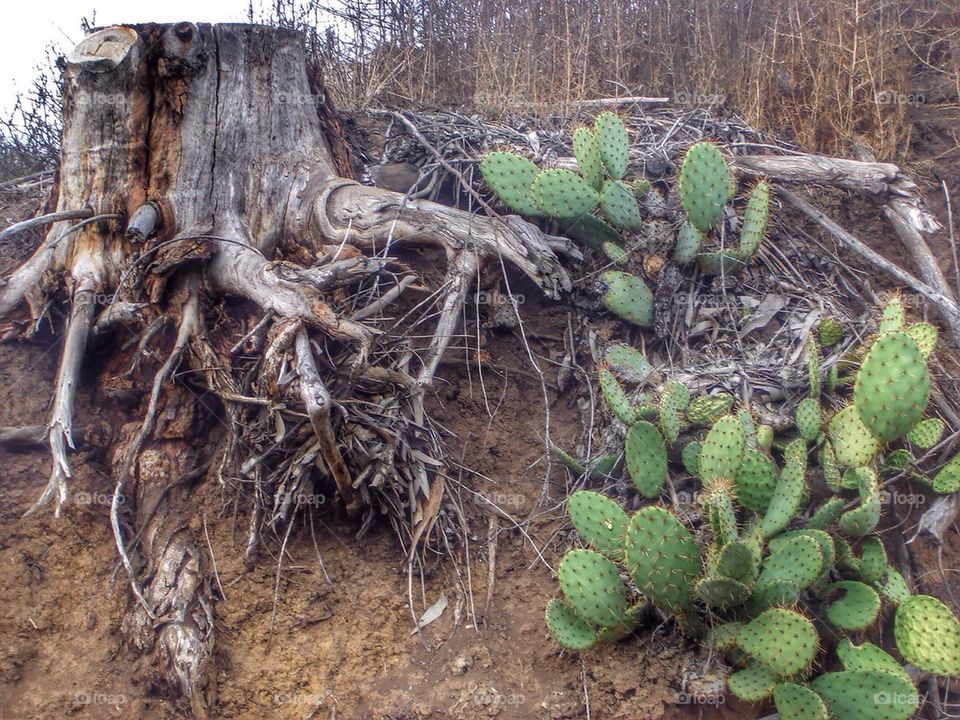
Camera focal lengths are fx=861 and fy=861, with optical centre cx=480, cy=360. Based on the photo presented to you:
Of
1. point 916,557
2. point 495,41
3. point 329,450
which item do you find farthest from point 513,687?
point 495,41

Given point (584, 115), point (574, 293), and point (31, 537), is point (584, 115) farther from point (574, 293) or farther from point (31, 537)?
point (31, 537)

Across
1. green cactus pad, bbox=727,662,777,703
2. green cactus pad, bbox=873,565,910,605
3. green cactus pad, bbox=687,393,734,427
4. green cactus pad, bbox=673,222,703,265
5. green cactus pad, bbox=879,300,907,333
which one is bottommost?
green cactus pad, bbox=727,662,777,703

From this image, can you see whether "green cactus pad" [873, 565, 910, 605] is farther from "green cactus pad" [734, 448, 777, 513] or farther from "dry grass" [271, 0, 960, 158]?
"dry grass" [271, 0, 960, 158]

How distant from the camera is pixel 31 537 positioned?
12.7 feet

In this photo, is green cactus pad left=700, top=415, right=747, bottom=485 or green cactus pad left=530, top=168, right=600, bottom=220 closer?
green cactus pad left=700, top=415, right=747, bottom=485

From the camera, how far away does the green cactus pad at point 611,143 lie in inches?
177

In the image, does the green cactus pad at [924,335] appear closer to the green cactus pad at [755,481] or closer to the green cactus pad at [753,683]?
the green cactus pad at [755,481]

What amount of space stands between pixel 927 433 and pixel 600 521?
1.56 m

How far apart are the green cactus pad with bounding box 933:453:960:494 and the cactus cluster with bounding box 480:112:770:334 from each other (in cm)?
139

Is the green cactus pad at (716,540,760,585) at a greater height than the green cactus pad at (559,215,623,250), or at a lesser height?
lesser

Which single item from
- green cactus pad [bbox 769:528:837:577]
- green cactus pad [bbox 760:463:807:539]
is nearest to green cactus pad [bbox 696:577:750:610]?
green cactus pad [bbox 769:528:837:577]


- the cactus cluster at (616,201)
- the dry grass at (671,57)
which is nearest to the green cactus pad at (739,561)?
the cactus cluster at (616,201)

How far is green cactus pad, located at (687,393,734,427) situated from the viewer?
3.83 meters

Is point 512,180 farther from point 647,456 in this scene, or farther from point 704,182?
point 647,456
